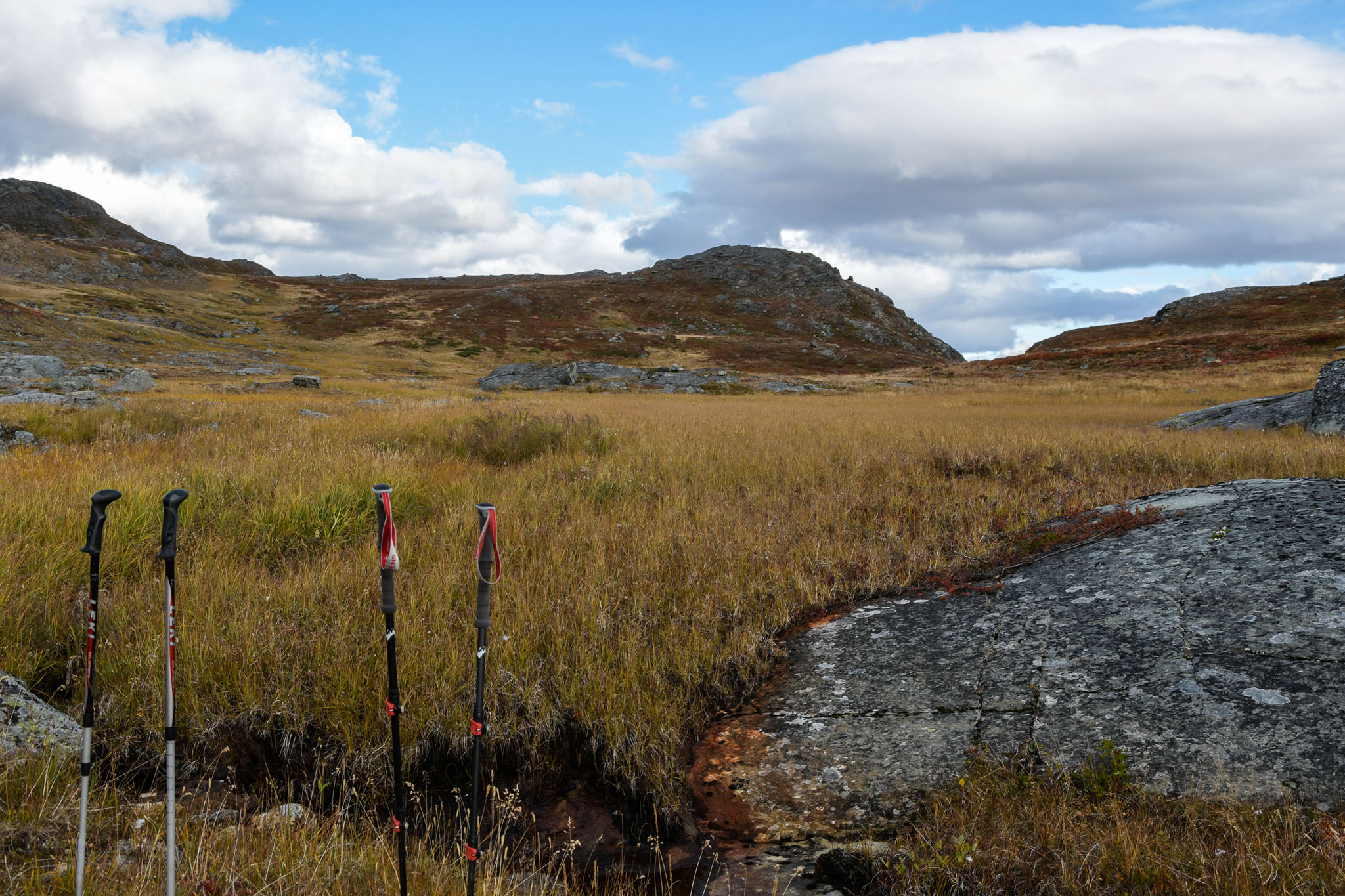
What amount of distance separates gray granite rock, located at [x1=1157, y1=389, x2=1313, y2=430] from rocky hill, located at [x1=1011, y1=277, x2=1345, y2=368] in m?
31.2

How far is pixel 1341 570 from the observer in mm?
3600

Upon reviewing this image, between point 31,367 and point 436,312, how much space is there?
53.3 meters

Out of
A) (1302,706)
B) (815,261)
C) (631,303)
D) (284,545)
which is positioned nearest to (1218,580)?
(1302,706)

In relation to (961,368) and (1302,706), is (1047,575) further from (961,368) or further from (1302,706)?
(961,368)

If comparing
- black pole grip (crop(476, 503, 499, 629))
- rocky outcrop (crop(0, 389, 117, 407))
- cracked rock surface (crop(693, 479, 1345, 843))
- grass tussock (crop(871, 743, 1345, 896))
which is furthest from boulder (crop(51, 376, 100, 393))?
grass tussock (crop(871, 743, 1345, 896))

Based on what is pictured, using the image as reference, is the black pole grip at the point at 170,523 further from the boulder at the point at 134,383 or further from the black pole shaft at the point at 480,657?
the boulder at the point at 134,383

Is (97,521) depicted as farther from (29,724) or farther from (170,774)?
(29,724)

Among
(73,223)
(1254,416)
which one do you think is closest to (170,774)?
(1254,416)

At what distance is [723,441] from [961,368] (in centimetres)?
4784

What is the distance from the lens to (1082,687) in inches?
128

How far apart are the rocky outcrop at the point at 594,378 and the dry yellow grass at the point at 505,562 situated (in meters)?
31.3

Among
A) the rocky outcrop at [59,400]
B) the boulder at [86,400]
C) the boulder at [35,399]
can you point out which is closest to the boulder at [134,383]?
the boulder at [35,399]

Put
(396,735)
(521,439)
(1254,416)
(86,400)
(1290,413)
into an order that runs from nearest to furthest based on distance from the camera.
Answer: (396,735) < (521,439) < (86,400) < (1290,413) < (1254,416)

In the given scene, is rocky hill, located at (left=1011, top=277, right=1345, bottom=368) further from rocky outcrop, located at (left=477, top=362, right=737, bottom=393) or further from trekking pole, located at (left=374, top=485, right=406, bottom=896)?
trekking pole, located at (left=374, top=485, right=406, bottom=896)
